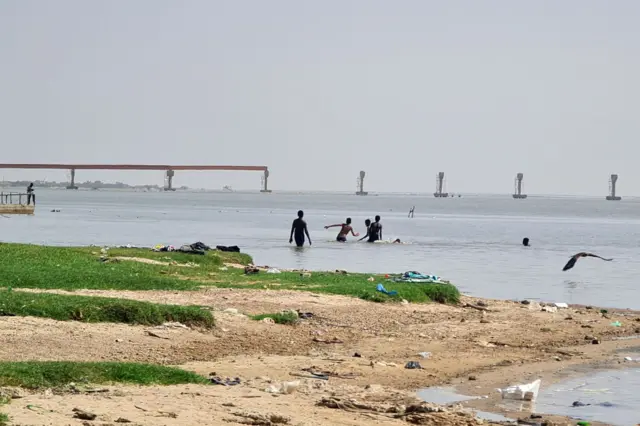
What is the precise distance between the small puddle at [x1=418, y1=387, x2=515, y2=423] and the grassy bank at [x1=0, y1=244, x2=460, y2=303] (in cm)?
746

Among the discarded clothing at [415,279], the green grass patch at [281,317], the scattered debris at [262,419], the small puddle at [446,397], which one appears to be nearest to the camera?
the scattered debris at [262,419]

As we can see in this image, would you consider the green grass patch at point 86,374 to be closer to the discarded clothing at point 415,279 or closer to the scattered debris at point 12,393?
the scattered debris at point 12,393

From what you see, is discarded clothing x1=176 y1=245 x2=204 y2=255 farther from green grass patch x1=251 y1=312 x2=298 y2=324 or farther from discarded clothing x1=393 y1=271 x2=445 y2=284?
green grass patch x1=251 y1=312 x2=298 y2=324

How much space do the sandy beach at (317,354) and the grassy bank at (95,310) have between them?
31cm

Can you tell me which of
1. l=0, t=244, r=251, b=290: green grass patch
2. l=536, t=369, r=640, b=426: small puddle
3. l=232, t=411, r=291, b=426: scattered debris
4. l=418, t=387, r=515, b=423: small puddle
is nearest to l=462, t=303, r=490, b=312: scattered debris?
l=0, t=244, r=251, b=290: green grass patch

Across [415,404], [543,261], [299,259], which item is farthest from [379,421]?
[543,261]

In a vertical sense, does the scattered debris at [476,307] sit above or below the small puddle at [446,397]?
above

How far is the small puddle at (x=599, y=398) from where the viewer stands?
44.6 ft

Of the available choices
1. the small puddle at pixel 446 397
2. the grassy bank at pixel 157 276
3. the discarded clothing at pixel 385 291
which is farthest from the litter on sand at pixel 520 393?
the discarded clothing at pixel 385 291

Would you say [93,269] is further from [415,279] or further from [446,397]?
[446,397]

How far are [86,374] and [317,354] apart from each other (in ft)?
16.1

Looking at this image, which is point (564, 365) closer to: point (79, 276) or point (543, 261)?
point (79, 276)

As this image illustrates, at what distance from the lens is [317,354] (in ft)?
53.5

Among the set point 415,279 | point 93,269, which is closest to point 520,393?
point 93,269
